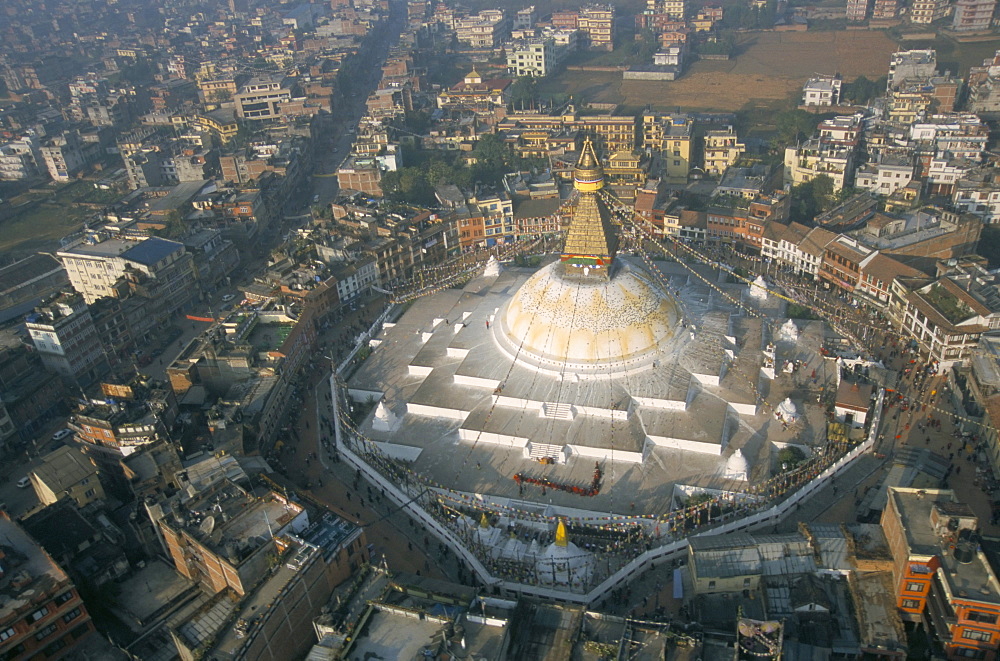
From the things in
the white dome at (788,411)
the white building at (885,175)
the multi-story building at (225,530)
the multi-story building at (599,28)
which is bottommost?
the white dome at (788,411)

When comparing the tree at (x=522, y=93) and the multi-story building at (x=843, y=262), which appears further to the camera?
the tree at (x=522, y=93)

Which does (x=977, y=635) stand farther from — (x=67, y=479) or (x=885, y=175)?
(x=885, y=175)

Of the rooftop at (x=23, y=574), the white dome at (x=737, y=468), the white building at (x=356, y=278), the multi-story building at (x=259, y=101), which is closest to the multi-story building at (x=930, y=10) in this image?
the multi-story building at (x=259, y=101)

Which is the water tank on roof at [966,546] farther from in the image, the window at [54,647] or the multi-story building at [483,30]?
the multi-story building at [483,30]

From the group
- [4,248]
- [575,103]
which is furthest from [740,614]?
[575,103]

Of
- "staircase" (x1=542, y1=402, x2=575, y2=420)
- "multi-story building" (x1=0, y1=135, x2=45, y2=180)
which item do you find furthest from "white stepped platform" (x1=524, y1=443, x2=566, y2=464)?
"multi-story building" (x1=0, y1=135, x2=45, y2=180)

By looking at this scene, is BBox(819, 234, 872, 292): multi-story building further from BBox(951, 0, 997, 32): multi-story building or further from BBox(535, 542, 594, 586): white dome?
BBox(951, 0, 997, 32): multi-story building

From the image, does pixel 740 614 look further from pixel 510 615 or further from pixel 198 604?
pixel 198 604
